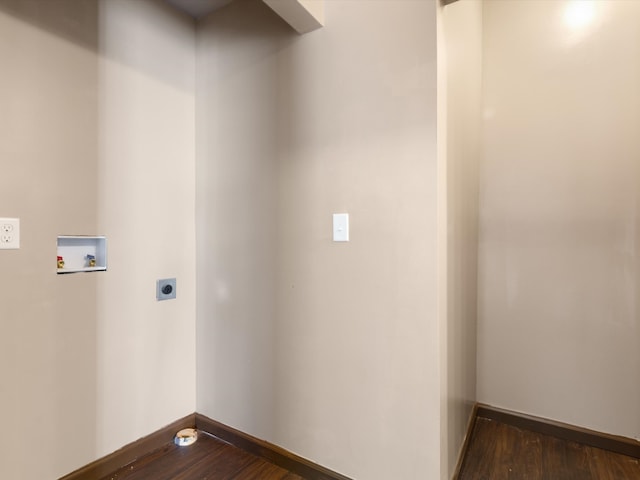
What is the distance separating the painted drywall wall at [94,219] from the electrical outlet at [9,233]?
0.02 meters

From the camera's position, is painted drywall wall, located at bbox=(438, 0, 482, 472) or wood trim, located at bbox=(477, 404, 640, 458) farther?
wood trim, located at bbox=(477, 404, 640, 458)

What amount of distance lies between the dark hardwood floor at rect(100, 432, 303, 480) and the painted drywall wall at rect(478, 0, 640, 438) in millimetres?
Result: 1476

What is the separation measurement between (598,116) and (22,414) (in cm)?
314

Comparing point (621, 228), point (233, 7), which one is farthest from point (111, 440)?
point (621, 228)

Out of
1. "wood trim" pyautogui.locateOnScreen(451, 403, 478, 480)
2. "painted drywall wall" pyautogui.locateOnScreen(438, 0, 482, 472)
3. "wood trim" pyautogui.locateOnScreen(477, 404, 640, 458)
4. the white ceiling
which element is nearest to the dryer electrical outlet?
"painted drywall wall" pyautogui.locateOnScreen(438, 0, 482, 472)

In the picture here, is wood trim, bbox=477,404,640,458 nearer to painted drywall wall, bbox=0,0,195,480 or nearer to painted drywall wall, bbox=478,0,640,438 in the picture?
painted drywall wall, bbox=478,0,640,438

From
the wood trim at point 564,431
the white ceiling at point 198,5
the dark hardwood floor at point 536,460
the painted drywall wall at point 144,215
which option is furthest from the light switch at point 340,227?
the wood trim at point 564,431

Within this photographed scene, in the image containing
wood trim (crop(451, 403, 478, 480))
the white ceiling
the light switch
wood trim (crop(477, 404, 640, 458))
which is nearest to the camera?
the light switch

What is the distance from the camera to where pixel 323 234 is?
155 centimetres

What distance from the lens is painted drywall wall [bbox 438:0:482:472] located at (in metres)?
1.37

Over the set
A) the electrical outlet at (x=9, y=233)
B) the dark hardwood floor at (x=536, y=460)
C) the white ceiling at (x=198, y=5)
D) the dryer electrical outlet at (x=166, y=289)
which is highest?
the white ceiling at (x=198, y=5)

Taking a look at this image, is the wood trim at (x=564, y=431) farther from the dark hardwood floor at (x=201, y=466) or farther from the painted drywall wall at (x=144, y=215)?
the painted drywall wall at (x=144, y=215)

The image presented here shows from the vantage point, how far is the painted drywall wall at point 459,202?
137cm

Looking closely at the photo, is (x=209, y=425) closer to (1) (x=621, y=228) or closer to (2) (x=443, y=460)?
(2) (x=443, y=460)
